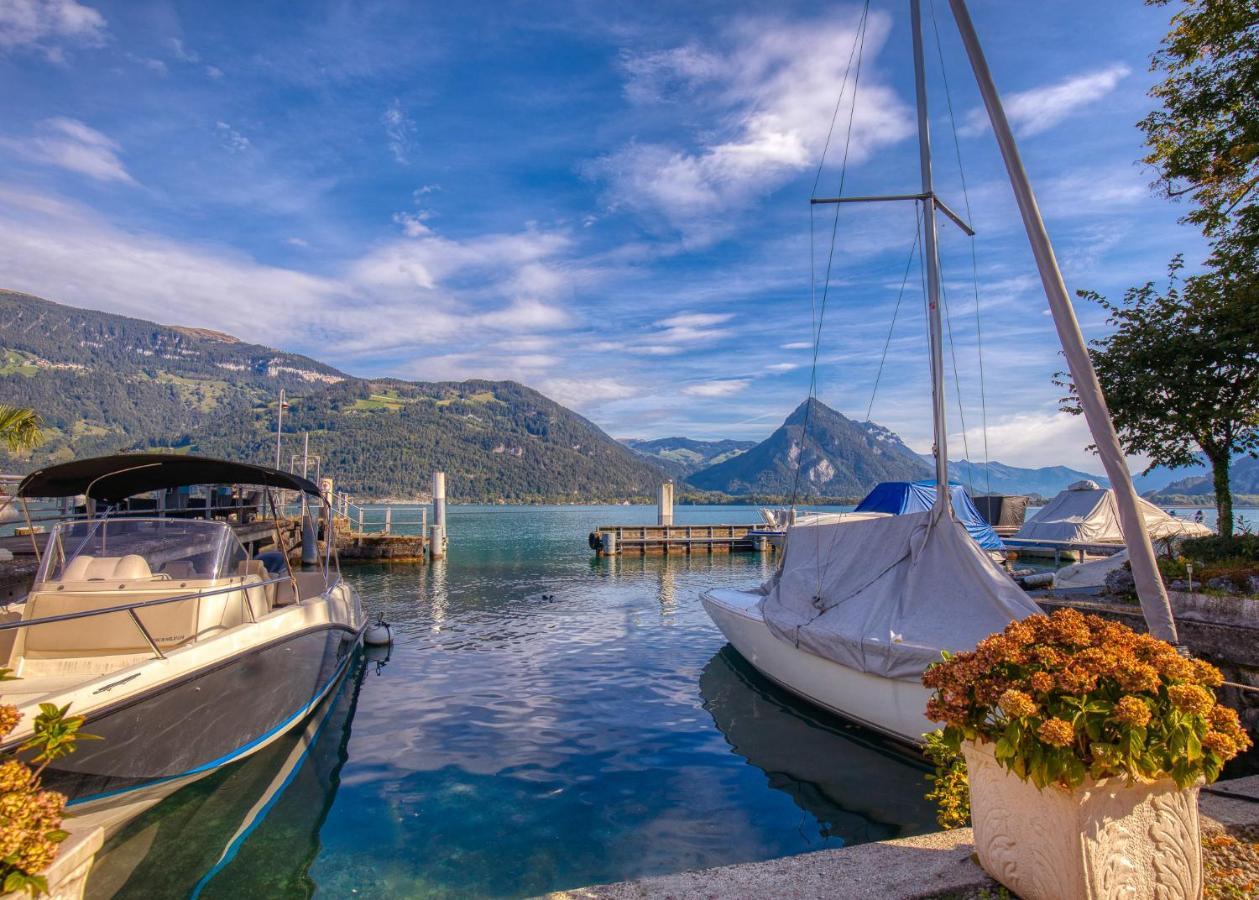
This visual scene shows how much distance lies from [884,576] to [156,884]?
8.70 metres

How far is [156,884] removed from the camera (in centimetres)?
582

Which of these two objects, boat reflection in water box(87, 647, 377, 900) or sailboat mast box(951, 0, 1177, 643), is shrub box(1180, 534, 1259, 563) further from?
boat reflection in water box(87, 647, 377, 900)

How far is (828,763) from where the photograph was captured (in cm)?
868

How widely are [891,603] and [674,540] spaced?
3063 cm

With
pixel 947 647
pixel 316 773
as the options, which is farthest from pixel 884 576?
pixel 316 773

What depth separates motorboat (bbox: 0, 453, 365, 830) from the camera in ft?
18.8

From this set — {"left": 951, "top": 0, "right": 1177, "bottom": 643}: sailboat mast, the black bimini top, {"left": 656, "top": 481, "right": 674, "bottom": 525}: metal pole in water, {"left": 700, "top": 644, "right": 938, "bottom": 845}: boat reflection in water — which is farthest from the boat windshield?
{"left": 656, "top": 481, "right": 674, "bottom": 525}: metal pole in water

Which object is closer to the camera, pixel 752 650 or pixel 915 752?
pixel 915 752

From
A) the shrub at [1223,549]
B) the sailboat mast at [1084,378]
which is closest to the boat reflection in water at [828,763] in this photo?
the sailboat mast at [1084,378]

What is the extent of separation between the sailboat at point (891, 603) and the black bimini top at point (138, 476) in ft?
26.4

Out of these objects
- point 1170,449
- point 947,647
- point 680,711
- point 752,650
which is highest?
point 1170,449

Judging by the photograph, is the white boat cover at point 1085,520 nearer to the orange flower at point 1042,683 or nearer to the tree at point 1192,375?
the tree at point 1192,375

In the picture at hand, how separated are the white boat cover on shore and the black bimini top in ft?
26.5

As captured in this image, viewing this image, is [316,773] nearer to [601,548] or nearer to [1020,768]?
[1020,768]
